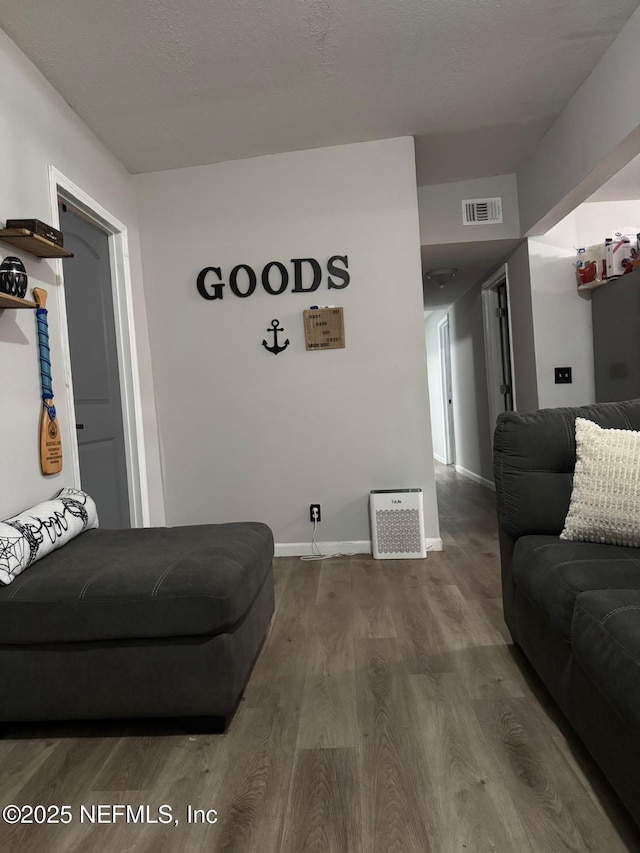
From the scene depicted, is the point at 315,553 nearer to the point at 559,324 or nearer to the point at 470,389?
the point at 559,324

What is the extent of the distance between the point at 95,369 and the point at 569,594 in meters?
2.73

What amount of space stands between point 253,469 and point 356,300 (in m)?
1.29

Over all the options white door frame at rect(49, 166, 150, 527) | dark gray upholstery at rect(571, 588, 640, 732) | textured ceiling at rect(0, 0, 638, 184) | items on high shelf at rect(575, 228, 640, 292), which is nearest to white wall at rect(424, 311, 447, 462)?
items on high shelf at rect(575, 228, 640, 292)

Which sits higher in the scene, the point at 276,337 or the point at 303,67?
the point at 303,67

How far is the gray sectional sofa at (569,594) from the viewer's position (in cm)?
117

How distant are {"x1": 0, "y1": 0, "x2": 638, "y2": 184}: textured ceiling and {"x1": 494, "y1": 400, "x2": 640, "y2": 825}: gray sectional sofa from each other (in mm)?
1779

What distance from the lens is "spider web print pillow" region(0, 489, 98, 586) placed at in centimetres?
174

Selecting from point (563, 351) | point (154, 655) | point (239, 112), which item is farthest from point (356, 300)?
point (154, 655)

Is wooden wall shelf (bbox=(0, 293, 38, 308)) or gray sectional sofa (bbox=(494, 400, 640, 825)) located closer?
gray sectional sofa (bbox=(494, 400, 640, 825))

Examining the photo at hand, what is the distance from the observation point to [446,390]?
27.2 ft

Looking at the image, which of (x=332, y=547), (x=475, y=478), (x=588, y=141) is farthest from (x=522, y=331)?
(x=475, y=478)

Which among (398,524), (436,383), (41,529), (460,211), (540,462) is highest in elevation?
(460,211)

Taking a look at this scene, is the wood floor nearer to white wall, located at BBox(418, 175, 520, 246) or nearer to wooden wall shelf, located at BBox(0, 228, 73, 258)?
wooden wall shelf, located at BBox(0, 228, 73, 258)

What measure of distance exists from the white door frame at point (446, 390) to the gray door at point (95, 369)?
5.33 m
